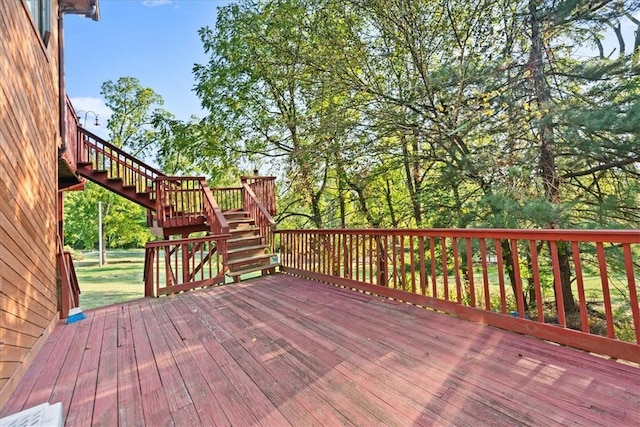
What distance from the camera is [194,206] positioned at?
7.73 meters

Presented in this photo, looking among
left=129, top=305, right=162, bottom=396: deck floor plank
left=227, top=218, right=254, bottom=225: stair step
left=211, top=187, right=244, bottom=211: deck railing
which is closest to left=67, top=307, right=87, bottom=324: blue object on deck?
left=129, top=305, right=162, bottom=396: deck floor plank

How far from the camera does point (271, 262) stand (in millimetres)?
6062

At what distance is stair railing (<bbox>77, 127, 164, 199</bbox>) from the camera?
7005 millimetres

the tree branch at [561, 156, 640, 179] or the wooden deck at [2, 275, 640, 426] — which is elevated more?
the tree branch at [561, 156, 640, 179]

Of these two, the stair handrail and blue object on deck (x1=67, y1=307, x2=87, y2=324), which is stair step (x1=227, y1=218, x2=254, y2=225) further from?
blue object on deck (x1=67, y1=307, x2=87, y2=324)

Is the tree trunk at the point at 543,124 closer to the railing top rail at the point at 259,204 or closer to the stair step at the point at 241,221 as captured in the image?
the railing top rail at the point at 259,204

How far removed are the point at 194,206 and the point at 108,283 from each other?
8.28 metres

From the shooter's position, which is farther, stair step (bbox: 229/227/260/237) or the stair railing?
the stair railing

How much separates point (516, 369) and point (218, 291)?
3989mm

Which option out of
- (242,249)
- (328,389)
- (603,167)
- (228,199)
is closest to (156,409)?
(328,389)

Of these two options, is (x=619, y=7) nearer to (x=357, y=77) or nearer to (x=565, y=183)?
(x=565, y=183)

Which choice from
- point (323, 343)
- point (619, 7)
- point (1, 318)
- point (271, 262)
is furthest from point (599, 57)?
point (1, 318)

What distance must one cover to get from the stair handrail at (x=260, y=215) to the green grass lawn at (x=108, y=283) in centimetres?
396

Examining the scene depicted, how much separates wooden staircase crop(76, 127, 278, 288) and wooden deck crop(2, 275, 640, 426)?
2788 mm
